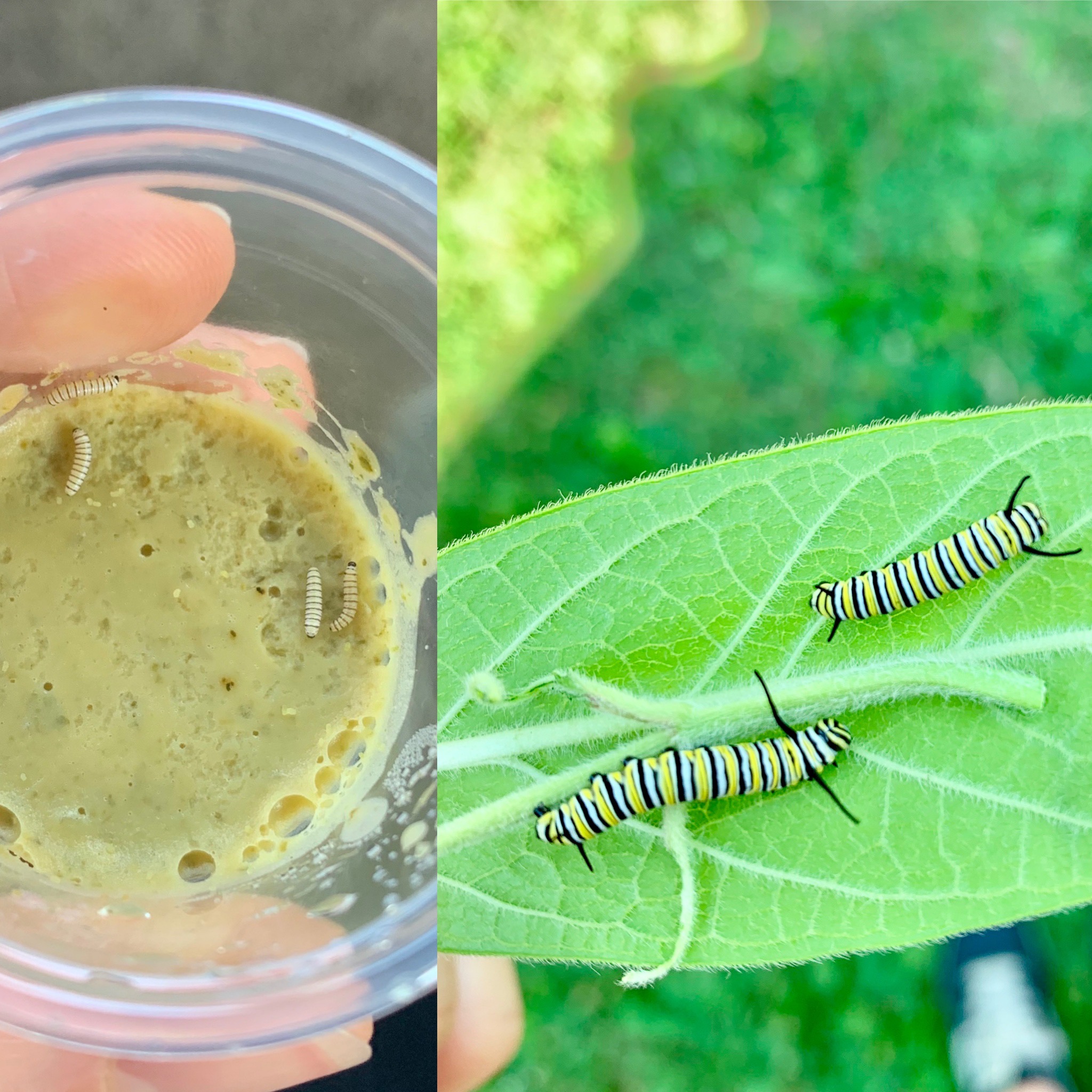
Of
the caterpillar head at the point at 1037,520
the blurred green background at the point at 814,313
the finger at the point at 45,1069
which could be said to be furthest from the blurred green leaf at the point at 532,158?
the finger at the point at 45,1069

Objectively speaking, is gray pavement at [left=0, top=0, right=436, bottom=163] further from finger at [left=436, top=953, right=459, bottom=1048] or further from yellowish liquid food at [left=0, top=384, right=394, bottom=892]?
finger at [left=436, top=953, right=459, bottom=1048]

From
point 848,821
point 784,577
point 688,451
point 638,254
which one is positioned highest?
point 638,254

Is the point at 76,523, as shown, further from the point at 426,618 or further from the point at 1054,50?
the point at 1054,50

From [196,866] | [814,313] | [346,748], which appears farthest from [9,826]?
[814,313]

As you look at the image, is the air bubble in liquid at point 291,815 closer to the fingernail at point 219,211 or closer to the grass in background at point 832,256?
the grass in background at point 832,256

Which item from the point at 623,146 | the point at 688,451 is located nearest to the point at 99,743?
the point at 688,451

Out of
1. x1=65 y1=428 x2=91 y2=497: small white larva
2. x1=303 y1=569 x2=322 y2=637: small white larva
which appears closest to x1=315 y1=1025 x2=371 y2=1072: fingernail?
x1=303 y1=569 x2=322 y2=637: small white larva
